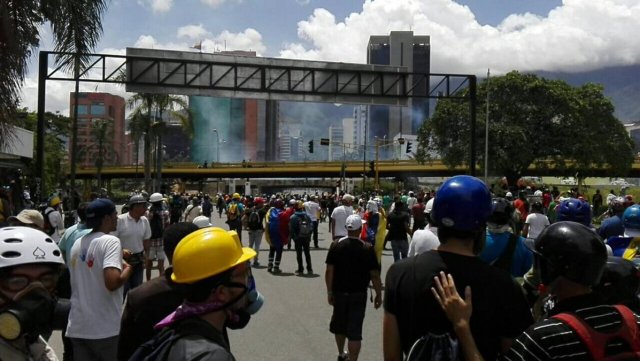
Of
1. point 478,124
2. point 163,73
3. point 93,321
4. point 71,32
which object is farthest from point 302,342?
point 478,124

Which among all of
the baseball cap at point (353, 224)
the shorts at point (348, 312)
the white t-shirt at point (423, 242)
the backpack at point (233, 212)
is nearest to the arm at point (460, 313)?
the shorts at point (348, 312)

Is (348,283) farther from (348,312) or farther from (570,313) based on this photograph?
(570,313)

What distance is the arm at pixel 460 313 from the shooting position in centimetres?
235

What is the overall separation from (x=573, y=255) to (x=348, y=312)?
14.9 ft

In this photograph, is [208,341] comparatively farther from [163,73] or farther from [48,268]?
[163,73]

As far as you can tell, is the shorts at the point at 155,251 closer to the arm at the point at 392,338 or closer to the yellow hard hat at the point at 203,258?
the arm at the point at 392,338

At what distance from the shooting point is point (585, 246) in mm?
2414

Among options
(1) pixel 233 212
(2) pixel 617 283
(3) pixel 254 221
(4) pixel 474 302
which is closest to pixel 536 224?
(3) pixel 254 221

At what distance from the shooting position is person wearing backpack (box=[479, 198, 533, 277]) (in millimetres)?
5105

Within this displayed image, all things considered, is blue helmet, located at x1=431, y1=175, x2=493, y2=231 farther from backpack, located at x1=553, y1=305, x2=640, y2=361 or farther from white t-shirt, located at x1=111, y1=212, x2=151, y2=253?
white t-shirt, located at x1=111, y1=212, x2=151, y2=253

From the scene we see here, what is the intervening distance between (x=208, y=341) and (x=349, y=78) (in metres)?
21.7

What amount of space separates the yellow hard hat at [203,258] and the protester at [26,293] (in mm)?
478

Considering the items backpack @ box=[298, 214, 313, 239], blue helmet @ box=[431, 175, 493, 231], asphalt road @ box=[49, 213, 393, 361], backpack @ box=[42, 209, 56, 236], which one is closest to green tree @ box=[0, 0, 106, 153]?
backpack @ box=[42, 209, 56, 236]

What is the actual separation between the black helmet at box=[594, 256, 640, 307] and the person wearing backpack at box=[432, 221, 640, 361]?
0.71m
